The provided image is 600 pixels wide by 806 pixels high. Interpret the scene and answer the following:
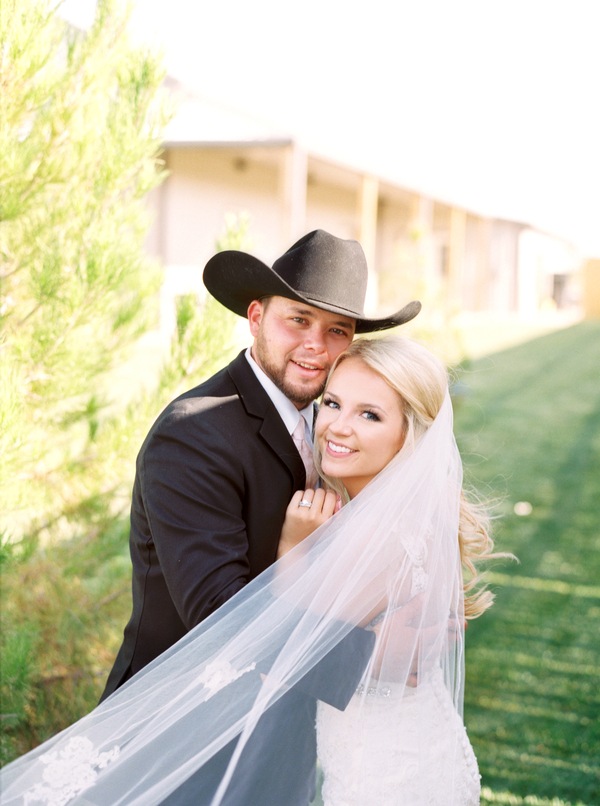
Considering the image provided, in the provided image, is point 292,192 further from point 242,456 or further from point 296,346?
point 242,456

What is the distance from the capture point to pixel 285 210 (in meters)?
13.6

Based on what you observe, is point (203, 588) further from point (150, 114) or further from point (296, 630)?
point (150, 114)

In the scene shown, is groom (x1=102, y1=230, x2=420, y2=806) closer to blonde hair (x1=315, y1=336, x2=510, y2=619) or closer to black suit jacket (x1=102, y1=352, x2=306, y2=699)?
black suit jacket (x1=102, y1=352, x2=306, y2=699)

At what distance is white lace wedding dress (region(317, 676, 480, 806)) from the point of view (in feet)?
8.54

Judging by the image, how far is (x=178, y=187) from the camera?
16.7 m

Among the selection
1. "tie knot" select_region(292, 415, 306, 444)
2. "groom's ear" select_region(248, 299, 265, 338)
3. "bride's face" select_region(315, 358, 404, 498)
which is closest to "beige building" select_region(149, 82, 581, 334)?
"groom's ear" select_region(248, 299, 265, 338)

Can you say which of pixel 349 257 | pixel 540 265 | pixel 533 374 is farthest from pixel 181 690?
pixel 540 265

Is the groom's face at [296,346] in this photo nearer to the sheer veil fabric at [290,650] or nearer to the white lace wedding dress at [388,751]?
the sheer veil fabric at [290,650]

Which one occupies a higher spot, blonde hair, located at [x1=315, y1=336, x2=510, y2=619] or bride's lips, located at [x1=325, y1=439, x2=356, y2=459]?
blonde hair, located at [x1=315, y1=336, x2=510, y2=619]

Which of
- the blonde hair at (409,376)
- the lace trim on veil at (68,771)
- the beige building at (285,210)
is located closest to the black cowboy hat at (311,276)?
the blonde hair at (409,376)

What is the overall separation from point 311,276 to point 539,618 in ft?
16.5

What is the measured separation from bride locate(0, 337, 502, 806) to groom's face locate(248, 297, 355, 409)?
89 millimetres

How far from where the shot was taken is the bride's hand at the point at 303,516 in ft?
8.74

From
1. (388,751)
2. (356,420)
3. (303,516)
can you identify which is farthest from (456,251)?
(388,751)
